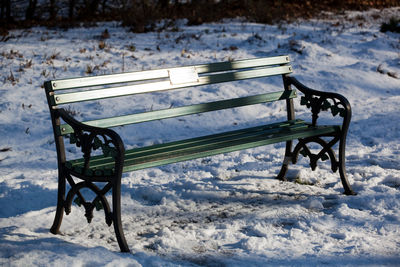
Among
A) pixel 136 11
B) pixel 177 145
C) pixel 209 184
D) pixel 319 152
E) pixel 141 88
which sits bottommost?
pixel 209 184

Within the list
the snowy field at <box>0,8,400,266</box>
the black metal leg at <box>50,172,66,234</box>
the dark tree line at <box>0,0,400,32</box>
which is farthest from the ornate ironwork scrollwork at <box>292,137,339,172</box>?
the dark tree line at <box>0,0,400,32</box>

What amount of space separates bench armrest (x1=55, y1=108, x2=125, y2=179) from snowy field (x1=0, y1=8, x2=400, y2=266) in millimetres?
531

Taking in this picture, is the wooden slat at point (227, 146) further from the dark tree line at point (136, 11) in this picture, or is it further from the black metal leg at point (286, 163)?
the dark tree line at point (136, 11)

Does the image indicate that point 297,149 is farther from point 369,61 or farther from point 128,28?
point 128,28

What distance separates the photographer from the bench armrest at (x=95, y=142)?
2.94 m

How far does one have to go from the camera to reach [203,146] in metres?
3.61

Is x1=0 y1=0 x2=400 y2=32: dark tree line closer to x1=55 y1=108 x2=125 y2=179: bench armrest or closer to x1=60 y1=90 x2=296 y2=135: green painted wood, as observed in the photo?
x1=60 y1=90 x2=296 y2=135: green painted wood

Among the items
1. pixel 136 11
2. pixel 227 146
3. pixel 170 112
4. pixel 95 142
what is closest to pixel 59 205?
pixel 95 142

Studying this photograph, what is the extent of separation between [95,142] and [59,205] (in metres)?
0.63

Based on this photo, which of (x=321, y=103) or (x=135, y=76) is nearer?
(x=135, y=76)

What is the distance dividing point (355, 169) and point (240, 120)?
6.53 feet

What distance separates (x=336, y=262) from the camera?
298 centimetres

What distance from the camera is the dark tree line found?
10.7 meters

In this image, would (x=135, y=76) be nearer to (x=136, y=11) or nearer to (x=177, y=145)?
(x=177, y=145)
